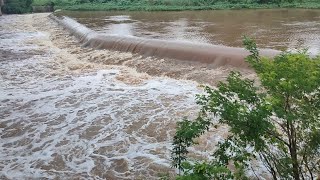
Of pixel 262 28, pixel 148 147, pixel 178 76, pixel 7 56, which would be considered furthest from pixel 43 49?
pixel 148 147

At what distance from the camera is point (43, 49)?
1335cm

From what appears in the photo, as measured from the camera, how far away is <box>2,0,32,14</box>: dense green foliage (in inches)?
1246

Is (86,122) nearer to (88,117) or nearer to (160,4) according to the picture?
(88,117)

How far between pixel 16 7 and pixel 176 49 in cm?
2568

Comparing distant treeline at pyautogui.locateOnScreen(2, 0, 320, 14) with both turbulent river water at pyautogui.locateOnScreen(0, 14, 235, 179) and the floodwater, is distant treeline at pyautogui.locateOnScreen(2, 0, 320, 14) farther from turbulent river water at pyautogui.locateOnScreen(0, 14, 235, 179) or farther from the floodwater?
turbulent river water at pyautogui.locateOnScreen(0, 14, 235, 179)

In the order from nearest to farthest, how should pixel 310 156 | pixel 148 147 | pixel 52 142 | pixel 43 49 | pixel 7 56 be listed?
pixel 310 156, pixel 148 147, pixel 52 142, pixel 7 56, pixel 43 49

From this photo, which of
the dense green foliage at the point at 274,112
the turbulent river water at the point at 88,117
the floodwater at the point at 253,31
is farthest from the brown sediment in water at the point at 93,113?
the floodwater at the point at 253,31

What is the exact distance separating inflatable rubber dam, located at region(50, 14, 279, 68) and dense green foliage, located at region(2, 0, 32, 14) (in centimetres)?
2048

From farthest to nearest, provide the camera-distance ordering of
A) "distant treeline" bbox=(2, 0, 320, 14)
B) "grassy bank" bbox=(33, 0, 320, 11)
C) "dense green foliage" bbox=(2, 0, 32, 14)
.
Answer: "dense green foliage" bbox=(2, 0, 32, 14) < "distant treeline" bbox=(2, 0, 320, 14) < "grassy bank" bbox=(33, 0, 320, 11)

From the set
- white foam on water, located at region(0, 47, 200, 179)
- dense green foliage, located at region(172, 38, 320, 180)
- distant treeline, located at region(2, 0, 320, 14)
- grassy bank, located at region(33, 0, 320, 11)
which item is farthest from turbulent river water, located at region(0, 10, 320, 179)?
distant treeline, located at region(2, 0, 320, 14)

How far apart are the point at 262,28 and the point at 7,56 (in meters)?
9.31

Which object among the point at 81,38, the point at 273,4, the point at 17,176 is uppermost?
the point at 273,4

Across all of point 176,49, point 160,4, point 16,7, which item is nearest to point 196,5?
point 160,4

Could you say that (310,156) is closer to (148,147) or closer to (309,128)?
(309,128)
